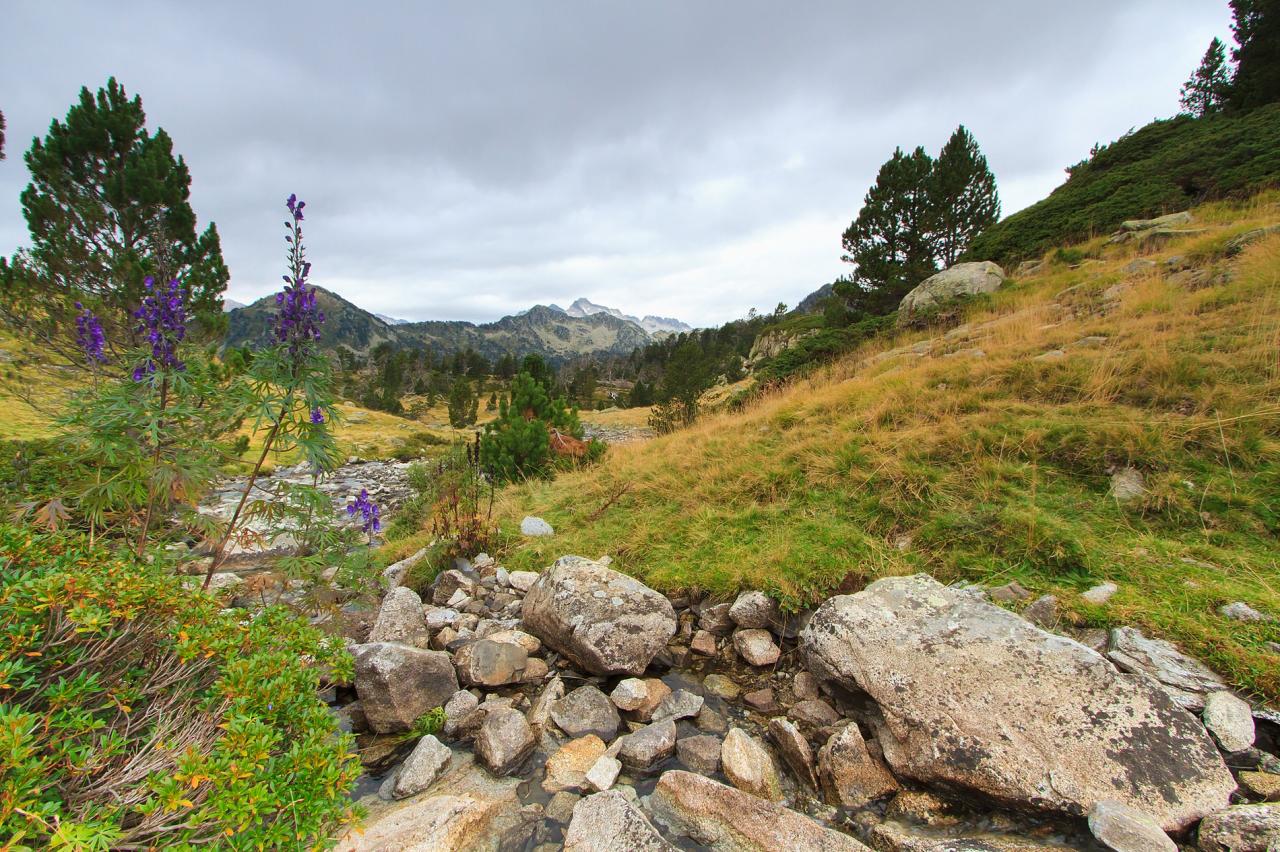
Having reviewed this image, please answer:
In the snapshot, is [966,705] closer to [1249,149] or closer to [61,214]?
[61,214]

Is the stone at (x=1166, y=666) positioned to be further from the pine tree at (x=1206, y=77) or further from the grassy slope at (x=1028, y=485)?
the pine tree at (x=1206, y=77)

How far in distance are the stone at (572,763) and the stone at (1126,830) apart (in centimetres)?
262

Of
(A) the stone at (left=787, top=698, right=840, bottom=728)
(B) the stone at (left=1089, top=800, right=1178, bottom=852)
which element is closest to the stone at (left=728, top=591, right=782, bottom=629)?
(A) the stone at (left=787, top=698, right=840, bottom=728)

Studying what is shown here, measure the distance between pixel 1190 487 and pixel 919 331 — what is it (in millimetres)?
11647

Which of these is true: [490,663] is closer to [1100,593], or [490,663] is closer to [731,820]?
[731,820]

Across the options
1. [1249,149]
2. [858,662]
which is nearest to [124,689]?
[858,662]

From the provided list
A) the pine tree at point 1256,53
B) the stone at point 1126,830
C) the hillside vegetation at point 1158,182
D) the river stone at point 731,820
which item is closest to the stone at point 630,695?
the river stone at point 731,820

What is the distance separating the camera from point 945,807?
8.66ft

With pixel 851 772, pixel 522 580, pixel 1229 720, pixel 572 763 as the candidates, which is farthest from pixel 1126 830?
pixel 522 580

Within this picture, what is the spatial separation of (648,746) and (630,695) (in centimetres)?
52

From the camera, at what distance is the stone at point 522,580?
547 centimetres

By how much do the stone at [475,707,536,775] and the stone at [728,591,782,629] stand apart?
197 centimetres

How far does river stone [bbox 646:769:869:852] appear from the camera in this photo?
241cm

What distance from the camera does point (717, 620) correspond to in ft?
14.4
